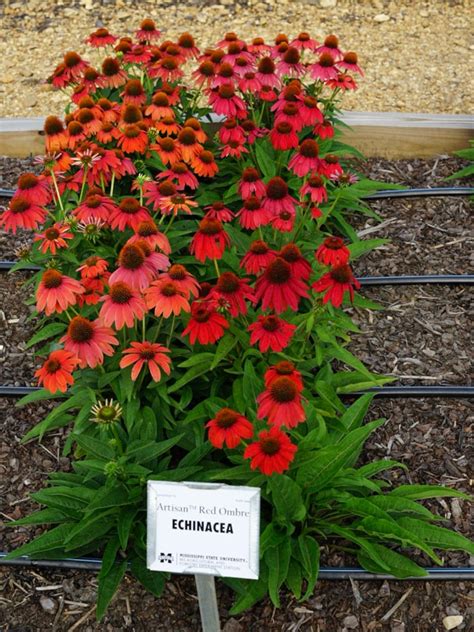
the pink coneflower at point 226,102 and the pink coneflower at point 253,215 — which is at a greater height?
the pink coneflower at point 226,102

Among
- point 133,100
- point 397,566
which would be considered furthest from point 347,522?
point 133,100

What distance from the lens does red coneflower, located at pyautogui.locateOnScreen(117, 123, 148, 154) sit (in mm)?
2645

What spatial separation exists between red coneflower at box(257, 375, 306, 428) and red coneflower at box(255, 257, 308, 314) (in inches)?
9.5

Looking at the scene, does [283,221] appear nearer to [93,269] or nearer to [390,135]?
[93,269]

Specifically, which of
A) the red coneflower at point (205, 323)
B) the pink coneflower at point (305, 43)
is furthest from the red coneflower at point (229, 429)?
the pink coneflower at point (305, 43)

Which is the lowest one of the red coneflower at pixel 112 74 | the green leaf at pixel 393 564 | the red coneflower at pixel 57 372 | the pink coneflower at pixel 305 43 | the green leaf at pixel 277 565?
the green leaf at pixel 393 564

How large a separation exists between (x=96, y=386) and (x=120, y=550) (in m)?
0.47

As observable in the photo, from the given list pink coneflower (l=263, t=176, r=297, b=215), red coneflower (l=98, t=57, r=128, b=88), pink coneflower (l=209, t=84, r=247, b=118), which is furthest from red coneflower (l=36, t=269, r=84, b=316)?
red coneflower (l=98, t=57, r=128, b=88)

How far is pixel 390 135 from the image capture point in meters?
3.60

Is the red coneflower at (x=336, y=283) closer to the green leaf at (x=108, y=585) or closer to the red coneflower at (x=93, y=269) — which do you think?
the red coneflower at (x=93, y=269)

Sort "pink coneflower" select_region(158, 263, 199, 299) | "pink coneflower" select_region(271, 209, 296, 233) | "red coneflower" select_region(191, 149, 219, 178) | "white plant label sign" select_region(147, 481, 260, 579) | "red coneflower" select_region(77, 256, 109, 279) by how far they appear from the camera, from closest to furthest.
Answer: "white plant label sign" select_region(147, 481, 260, 579) → "pink coneflower" select_region(158, 263, 199, 299) → "red coneflower" select_region(77, 256, 109, 279) → "pink coneflower" select_region(271, 209, 296, 233) → "red coneflower" select_region(191, 149, 219, 178)

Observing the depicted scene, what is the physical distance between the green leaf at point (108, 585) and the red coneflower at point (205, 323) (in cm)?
60

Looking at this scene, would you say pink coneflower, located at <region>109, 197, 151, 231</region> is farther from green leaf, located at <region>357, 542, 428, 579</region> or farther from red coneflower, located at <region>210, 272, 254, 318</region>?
green leaf, located at <region>357, 542, 428, 579</region>

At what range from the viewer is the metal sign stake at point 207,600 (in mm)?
1658
